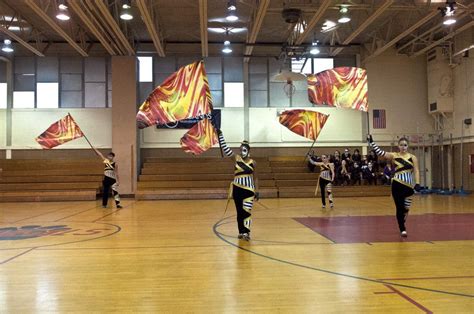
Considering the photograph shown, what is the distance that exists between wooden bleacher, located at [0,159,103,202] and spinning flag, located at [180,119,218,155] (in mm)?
5544

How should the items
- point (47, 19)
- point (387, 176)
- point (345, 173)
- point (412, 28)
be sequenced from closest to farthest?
1. point (47, 19)
2. point (412, 28)
3. point (345, 173)
4. point (387, 176)

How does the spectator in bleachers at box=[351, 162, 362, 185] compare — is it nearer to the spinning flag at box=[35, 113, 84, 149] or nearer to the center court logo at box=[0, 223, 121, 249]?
the spinning flag at box=[35, 113, 84, 149]

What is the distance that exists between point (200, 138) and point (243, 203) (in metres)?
14.7

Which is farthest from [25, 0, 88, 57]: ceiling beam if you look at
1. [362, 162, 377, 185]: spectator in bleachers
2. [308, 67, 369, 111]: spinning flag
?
[362, 162, 377, 185]: spectator in bleachers

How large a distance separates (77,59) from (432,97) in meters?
22.5

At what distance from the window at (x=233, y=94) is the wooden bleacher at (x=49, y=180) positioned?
9061 mm

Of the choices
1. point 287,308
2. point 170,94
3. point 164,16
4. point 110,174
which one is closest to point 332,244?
point 287,308

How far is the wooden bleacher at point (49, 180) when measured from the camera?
21.9 m

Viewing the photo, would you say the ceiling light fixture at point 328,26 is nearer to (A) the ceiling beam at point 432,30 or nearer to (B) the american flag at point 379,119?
(A) the ceiling beam at point 432,30

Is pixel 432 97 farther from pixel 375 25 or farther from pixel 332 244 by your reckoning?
pixel 332 244

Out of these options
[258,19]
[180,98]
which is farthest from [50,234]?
[258,19]

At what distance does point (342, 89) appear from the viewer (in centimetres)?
1223

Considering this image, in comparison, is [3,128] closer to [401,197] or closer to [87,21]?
[87,21]

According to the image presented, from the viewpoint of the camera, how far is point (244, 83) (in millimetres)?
27922
